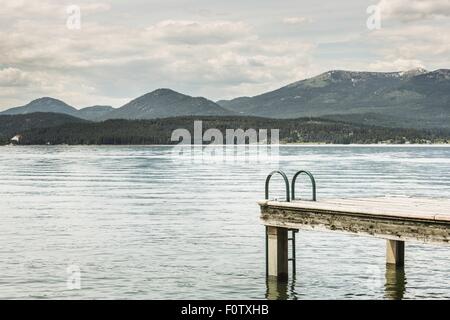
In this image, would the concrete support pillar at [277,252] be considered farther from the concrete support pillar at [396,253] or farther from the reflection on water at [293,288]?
the concrete support pillar at [396,253]

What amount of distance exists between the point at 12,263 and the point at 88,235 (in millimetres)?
8154

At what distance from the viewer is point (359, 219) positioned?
2152cm

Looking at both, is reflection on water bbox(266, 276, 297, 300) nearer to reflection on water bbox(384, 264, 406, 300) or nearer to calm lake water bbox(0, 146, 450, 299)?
calm lake water bbox(0, 146, 450, 299)

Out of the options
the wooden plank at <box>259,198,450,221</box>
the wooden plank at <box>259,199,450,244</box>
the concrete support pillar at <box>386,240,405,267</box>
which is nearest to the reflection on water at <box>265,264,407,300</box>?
the concrete support pillar at <box>386,240,405,267</box>

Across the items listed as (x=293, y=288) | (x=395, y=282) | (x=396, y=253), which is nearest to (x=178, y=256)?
(x=293, y=288)

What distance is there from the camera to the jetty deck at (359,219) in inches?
787

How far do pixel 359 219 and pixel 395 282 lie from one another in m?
4.96

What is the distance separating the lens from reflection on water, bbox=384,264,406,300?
79.3 feet

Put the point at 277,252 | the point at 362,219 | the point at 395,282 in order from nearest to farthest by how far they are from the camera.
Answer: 1. the point at 362,219
2. the point at 277,252
3. the point at 395,282

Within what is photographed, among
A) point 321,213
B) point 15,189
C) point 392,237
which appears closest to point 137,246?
point 321,213

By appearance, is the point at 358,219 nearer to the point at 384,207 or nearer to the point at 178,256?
the point at 384,207

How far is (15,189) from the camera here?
69.1 meters

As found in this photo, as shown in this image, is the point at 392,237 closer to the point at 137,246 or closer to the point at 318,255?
the point at 318,255
